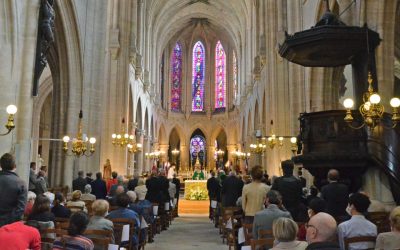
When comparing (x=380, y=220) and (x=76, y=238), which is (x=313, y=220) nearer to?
(x=76, y=238)

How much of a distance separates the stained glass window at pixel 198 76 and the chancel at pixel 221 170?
1340 centimetres

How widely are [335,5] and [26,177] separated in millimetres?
11469

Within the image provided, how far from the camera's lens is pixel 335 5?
579 inches

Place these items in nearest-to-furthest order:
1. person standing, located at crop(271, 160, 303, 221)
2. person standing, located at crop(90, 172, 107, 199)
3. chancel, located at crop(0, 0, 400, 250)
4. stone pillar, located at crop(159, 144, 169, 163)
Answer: chancel, located at crop(0, 0, 400, 250) < person standing, located at crop(271, 160, 303, 221) < person standing, located at crop(90, 172, 107, 199) < stone pillar, located at crop(159, 144, 169, 163)

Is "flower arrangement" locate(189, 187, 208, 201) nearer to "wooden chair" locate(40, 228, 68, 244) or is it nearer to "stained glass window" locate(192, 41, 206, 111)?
"wooden chair" locate(40, 228, 68, 244)

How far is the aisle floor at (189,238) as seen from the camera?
985 cm

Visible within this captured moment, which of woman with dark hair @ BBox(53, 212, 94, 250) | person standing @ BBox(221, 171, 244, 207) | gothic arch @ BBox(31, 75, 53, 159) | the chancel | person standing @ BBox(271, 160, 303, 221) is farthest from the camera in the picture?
gothic arch @ BBox(31, 75, 53, 159)

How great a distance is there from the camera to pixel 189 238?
441 inches

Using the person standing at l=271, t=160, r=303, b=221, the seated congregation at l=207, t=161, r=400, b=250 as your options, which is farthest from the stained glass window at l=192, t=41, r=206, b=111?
the person standing at l=271, t=160, r=303, b=221

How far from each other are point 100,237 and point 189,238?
6.60m

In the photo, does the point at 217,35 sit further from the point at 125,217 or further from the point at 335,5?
the point at 125,217

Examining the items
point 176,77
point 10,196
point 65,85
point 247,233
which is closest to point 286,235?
point 247,233

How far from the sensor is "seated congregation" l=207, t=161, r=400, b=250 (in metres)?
3.53

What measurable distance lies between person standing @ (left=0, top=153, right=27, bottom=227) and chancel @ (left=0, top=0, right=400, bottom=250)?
15 mm
